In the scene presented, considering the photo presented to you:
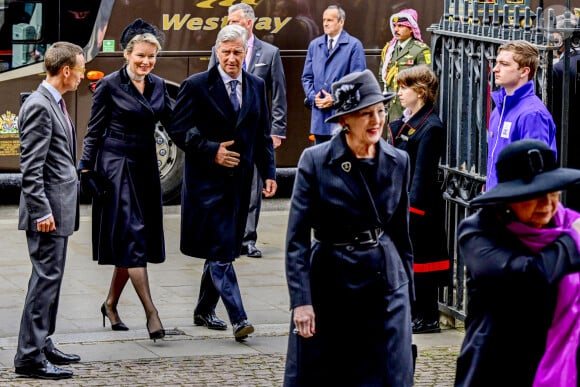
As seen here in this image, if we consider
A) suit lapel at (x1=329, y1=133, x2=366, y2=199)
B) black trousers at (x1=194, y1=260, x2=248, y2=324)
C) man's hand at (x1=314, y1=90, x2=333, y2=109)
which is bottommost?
black trousers at (x1=194, y1=260, x2=248, y2=324)

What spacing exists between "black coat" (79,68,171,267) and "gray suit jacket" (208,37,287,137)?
3137 mm

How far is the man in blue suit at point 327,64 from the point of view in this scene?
505 inches

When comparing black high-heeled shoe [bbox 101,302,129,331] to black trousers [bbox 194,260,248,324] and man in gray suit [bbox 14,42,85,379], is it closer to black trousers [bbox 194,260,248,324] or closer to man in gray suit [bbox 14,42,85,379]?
black trousers [bbox 194,260,248,324]

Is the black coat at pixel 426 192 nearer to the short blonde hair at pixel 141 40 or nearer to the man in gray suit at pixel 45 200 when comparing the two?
the short blonde hair at pixel 141 40

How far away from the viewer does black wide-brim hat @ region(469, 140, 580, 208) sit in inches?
192

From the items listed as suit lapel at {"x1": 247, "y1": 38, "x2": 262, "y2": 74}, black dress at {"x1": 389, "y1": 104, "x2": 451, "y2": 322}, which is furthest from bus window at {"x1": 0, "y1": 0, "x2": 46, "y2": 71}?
black dress at {"x1": 389, "y1": 104, "x2": 451, "y2": 322}

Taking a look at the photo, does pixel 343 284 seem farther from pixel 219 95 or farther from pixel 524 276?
pixel 219 95

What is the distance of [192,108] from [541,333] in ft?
13.8

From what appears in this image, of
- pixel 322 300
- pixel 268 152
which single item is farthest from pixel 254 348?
pixel 322 300

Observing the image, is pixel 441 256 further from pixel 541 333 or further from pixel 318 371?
pixel 541 333

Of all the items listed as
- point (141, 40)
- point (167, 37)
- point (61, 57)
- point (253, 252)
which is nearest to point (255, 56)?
point (253, 252)

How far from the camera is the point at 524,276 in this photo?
4.87m

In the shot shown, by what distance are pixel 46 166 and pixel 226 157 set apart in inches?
53.4

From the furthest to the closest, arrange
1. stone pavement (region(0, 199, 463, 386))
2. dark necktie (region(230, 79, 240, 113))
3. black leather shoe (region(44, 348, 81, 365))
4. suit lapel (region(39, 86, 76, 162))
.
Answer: dark necktie (region(230, 79, 240, 113)) → black leather shoe (region(44, 348, 81, 365)) → stone pavement (region(0, 199, 463, 386)) → suit lapel (region(39, 86, 76, 162))
